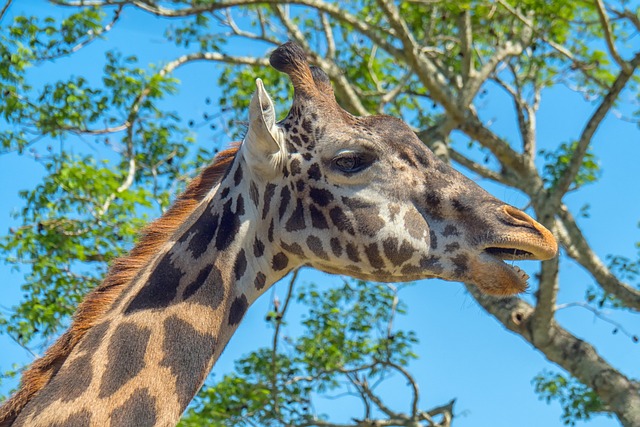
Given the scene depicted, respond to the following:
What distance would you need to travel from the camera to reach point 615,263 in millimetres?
12625

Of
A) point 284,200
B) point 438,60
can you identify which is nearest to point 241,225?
point 284,200

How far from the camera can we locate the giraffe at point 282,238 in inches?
155

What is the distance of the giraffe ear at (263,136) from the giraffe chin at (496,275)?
1.01 meters

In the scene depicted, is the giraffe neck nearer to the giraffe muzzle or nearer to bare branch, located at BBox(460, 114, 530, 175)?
the giraffe muzzle

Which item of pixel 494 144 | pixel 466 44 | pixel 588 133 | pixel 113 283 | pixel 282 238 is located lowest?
pixel 113 283

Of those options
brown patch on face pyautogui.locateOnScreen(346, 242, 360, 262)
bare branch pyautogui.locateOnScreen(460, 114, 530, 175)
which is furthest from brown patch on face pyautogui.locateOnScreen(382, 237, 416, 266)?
bare branch pyautogui.locateOnScreen(460, 114, 530, 175)

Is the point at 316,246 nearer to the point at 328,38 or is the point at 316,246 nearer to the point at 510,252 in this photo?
the point at 510,252

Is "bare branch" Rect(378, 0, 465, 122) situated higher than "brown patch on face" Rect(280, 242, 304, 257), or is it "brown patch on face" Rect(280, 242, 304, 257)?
"bare branch" Rect(378, 0, 465, 122)

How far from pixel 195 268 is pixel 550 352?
789 centimetres

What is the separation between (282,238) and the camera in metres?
4.34

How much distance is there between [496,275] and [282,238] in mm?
967

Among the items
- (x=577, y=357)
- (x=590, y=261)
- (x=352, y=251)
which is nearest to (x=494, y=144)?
(x=590, y=261)

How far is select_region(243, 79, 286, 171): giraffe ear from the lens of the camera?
420cm

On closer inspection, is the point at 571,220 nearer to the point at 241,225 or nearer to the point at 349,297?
the point at 349,297
